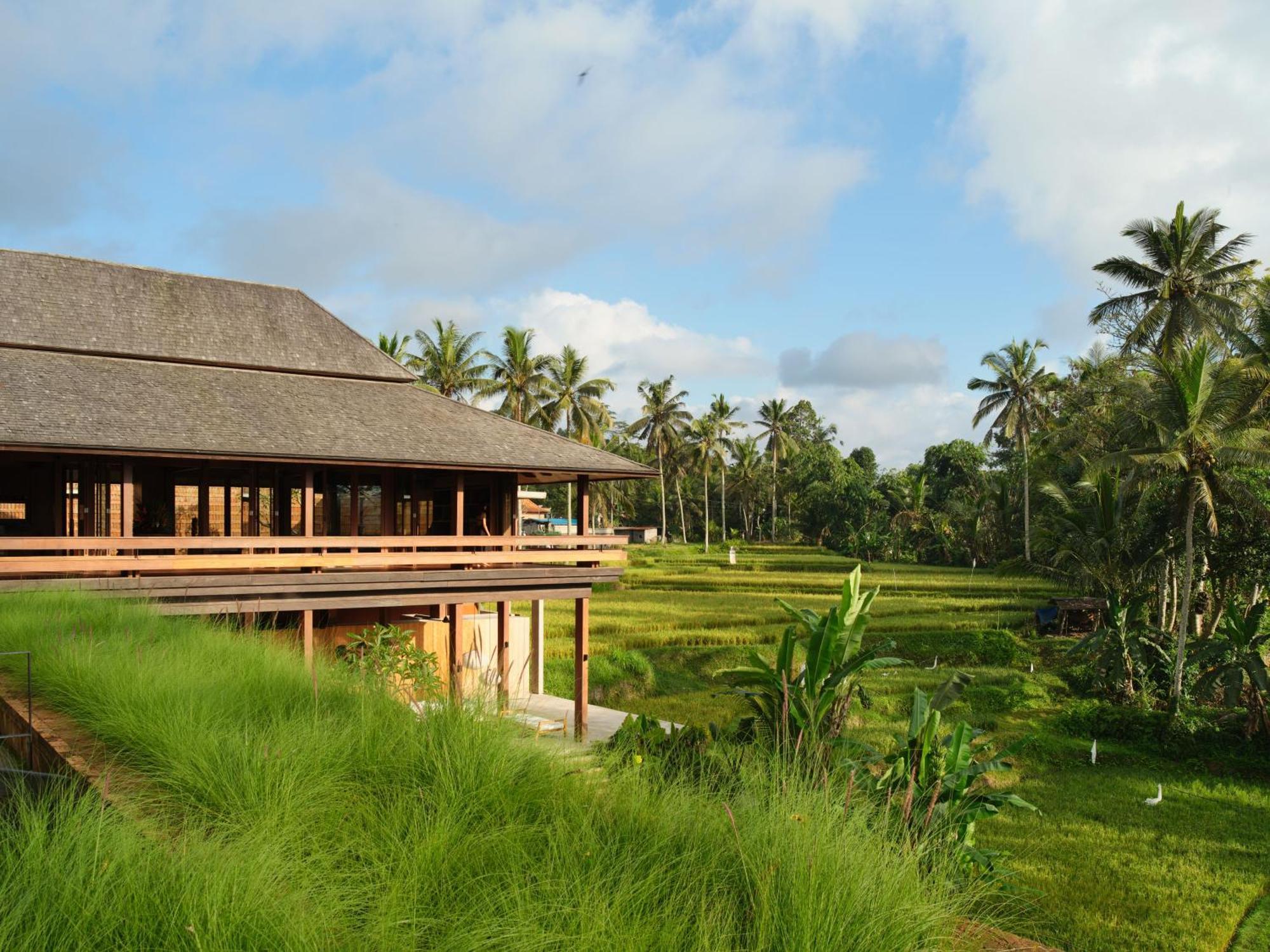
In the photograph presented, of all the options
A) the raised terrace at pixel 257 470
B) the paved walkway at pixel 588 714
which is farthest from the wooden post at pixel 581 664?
the paved walkway at pixel 588 714

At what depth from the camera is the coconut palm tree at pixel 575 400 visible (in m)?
45.7

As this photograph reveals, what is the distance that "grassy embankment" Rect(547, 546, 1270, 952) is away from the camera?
11094 mm

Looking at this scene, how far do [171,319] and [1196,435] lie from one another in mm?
18986

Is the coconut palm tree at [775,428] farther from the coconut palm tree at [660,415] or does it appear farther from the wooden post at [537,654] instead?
the wooden post at [537,654]

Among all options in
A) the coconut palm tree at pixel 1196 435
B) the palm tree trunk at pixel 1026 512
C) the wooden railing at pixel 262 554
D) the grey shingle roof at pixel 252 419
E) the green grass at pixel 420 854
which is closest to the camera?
the green grass at pixel 420 854

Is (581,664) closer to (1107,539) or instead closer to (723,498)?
(1107,539)

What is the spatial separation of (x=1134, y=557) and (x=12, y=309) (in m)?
23.6

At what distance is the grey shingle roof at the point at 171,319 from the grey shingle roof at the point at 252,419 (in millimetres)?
335

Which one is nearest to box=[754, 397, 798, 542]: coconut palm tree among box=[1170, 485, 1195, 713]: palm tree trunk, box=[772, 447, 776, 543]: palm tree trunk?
box=[772, 447, 776, 543]: palm tree trunk

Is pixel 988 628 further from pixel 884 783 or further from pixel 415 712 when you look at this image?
pixel 415 712

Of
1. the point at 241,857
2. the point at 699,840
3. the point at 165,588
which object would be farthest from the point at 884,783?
the point at 165,588

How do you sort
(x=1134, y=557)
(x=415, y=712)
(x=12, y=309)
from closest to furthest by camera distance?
(x=415, y=712), (x=12, y=309), (x=1134, y=557)

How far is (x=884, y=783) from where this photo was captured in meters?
6.16

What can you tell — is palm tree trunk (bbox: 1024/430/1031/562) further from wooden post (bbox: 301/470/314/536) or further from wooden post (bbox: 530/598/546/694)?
wooden post (bbox: 301/470/314/536)
